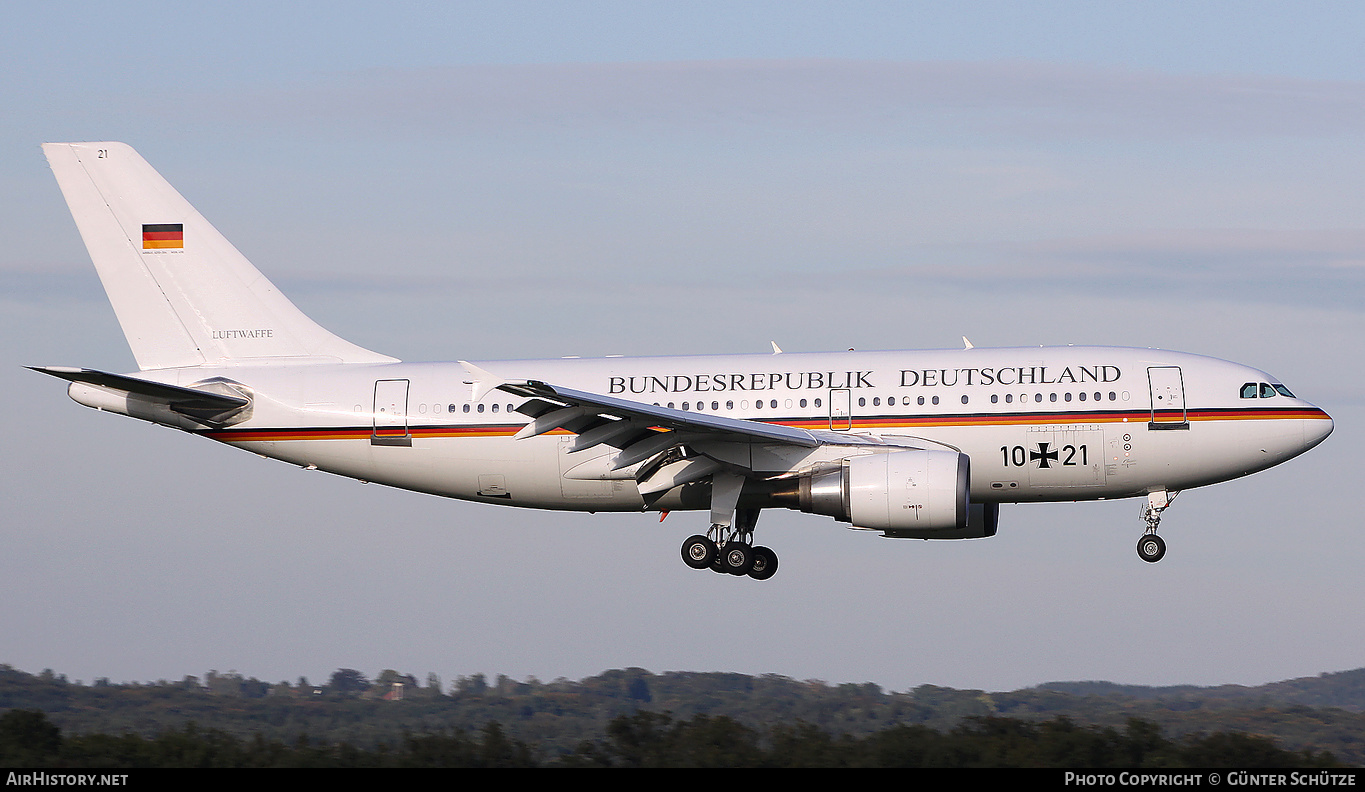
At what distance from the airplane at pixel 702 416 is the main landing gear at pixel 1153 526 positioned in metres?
0.04

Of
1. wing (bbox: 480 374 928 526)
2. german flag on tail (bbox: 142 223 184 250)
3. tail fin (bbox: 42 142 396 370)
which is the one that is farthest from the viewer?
german flag on tail (bbox: 142 223 184 250)

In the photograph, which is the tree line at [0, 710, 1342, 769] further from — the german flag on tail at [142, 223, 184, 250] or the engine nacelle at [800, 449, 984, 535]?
the german flag on tail at [142, 223, 184, 250]

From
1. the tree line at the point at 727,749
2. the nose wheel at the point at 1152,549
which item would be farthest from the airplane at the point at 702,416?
the tree line at the point at 727,749

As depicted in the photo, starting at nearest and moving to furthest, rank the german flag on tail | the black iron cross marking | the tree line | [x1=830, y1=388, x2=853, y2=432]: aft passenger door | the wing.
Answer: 1. the tree line
2. the wing
3. the black iron cross marking
4. [x1=830, y1=388, x2=853, y2=432]: aft passenger door
5. the german flag on tail

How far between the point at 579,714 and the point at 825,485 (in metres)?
6.93

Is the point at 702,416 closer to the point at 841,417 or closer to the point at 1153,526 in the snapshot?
the point at 841,417

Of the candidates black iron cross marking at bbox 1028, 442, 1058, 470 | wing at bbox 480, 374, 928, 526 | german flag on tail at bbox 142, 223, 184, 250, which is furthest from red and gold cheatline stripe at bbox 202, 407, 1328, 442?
german flag on tail at bbox 142, 223, 184, 250

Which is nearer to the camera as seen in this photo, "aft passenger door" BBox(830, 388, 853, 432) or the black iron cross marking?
the black iron cross marking

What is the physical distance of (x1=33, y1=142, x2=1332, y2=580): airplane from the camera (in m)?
32.9

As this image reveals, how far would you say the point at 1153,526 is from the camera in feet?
113

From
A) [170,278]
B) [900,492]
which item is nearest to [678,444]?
[900,492]

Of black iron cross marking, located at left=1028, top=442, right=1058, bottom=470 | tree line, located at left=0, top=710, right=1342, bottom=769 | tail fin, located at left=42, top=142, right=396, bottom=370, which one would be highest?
tail fin, located at left=42, top=142, right=396, bottom=370

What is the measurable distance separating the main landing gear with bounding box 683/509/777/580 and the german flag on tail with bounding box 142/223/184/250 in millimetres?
14608

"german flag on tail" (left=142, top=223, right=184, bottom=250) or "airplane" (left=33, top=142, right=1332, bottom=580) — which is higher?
"german flag on tail" (left=142, top=223, right=184, bottom=250)
